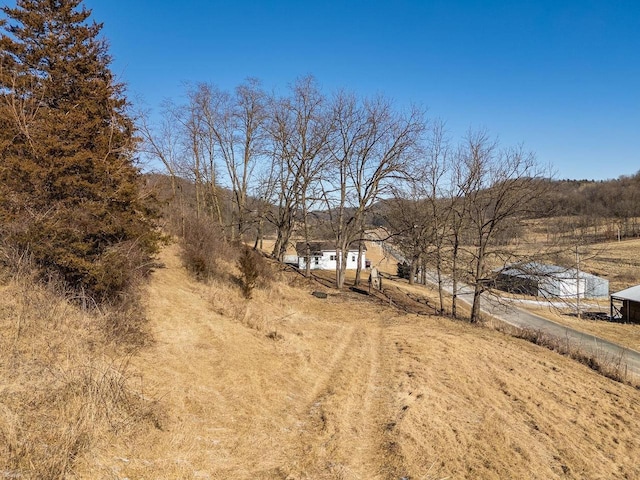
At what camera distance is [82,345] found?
5746 millimetres

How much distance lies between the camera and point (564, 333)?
24047 mm

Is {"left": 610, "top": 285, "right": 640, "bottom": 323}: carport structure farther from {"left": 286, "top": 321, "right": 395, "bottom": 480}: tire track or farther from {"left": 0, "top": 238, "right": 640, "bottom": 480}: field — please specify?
{"left": 286, "top": 321, "right": 395, "bottom": 480}: tire track

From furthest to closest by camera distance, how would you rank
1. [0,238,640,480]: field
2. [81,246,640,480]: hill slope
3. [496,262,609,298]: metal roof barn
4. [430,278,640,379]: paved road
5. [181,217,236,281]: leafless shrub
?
[430,278,640,379]: paved road, [181,217,236,281]: leafless shrub, [496,262,609,298]: metal roof barn, [81,246,640,480]: hill slope, [0,238,640,480]: field

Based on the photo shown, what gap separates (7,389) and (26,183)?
486cm

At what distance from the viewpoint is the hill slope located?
15.5 feet

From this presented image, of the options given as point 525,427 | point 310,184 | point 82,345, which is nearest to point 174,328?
point 82,345

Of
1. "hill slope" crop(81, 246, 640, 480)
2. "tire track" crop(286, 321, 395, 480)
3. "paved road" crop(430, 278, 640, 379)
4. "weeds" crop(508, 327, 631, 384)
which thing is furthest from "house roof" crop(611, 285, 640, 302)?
"tire track" crop(286, 321, 395, 480)

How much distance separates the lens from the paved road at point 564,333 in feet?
54.3

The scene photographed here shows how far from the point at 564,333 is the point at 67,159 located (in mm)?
26995

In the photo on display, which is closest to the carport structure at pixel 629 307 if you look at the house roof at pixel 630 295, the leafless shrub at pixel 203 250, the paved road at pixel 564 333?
the house roof at pixel 630 295

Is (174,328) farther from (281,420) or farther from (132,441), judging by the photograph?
(132,441)

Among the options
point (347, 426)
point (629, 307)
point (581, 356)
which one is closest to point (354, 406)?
point (347, 426)

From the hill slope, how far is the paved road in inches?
220

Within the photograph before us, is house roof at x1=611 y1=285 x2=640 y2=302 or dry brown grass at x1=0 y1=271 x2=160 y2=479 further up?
dry brown grass at x1=0 y1=271 x2=160 y2=479
